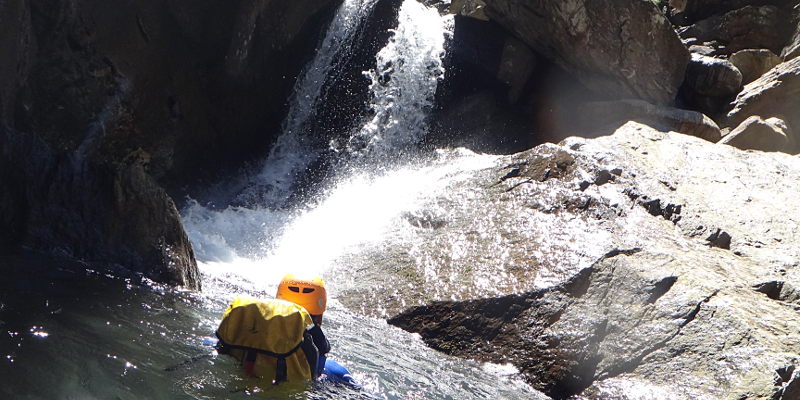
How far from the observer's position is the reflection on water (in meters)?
4.18

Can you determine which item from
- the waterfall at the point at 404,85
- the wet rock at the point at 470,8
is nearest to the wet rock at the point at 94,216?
the waterfall at the point at 404,85

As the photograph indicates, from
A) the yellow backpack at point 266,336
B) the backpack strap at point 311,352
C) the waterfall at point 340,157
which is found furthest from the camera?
the waterfall at point 340,157

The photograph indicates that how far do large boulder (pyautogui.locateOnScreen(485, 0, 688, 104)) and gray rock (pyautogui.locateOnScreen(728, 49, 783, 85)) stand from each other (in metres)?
1.49

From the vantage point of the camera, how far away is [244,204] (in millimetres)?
12000

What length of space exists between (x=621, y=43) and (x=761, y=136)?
9.36 ft

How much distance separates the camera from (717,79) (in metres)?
13.2

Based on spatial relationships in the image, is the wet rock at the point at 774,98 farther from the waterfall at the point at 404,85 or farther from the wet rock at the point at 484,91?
the waterfall at the point at 404,85

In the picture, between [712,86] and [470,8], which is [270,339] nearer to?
[712,86]

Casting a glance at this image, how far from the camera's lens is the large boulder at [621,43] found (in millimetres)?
12820

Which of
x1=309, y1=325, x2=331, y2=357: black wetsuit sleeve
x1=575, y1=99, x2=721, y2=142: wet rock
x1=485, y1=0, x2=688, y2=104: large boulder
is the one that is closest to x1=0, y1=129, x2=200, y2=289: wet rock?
x1=309, y1=325, x2=331, y2=357: black wetsuit sleeve

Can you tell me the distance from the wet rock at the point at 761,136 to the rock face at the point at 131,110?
779 centimetres

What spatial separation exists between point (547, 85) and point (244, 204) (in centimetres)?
621

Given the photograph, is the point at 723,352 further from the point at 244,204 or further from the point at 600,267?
the point at 244,204

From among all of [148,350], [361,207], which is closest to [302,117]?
[361,207]
